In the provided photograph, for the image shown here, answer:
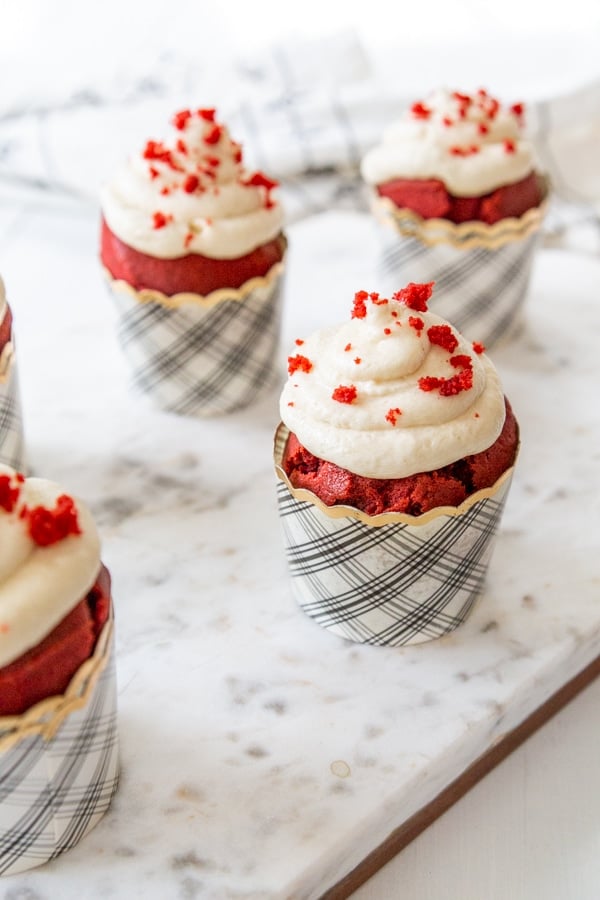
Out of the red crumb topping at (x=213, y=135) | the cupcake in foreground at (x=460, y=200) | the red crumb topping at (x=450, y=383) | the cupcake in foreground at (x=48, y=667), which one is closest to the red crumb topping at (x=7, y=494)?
the cupcake in foreground at (x=48, y=667)

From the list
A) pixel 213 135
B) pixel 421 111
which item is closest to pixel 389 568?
pixel 213 135

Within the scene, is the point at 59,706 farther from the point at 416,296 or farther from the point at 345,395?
the point at 416,296

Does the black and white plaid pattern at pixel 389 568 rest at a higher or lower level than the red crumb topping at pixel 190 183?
lower

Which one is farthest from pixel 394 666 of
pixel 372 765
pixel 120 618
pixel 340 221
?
pixel 340 221

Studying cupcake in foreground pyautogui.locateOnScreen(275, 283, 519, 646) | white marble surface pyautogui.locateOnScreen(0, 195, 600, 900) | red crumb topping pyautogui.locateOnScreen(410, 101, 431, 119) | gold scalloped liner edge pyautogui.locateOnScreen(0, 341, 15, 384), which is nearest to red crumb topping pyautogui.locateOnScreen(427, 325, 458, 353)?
cupcake in foreground pyautogui.locateOnScreen(275, 283, 519, 646)

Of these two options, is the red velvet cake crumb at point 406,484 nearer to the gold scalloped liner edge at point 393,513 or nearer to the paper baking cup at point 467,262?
the gold scalloped liner edge at point 393,513

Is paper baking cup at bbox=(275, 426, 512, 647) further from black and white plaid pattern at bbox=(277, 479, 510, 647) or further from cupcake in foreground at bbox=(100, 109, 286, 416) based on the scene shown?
cupcake in foreground at bbox=(100, 109, 286, 416)
